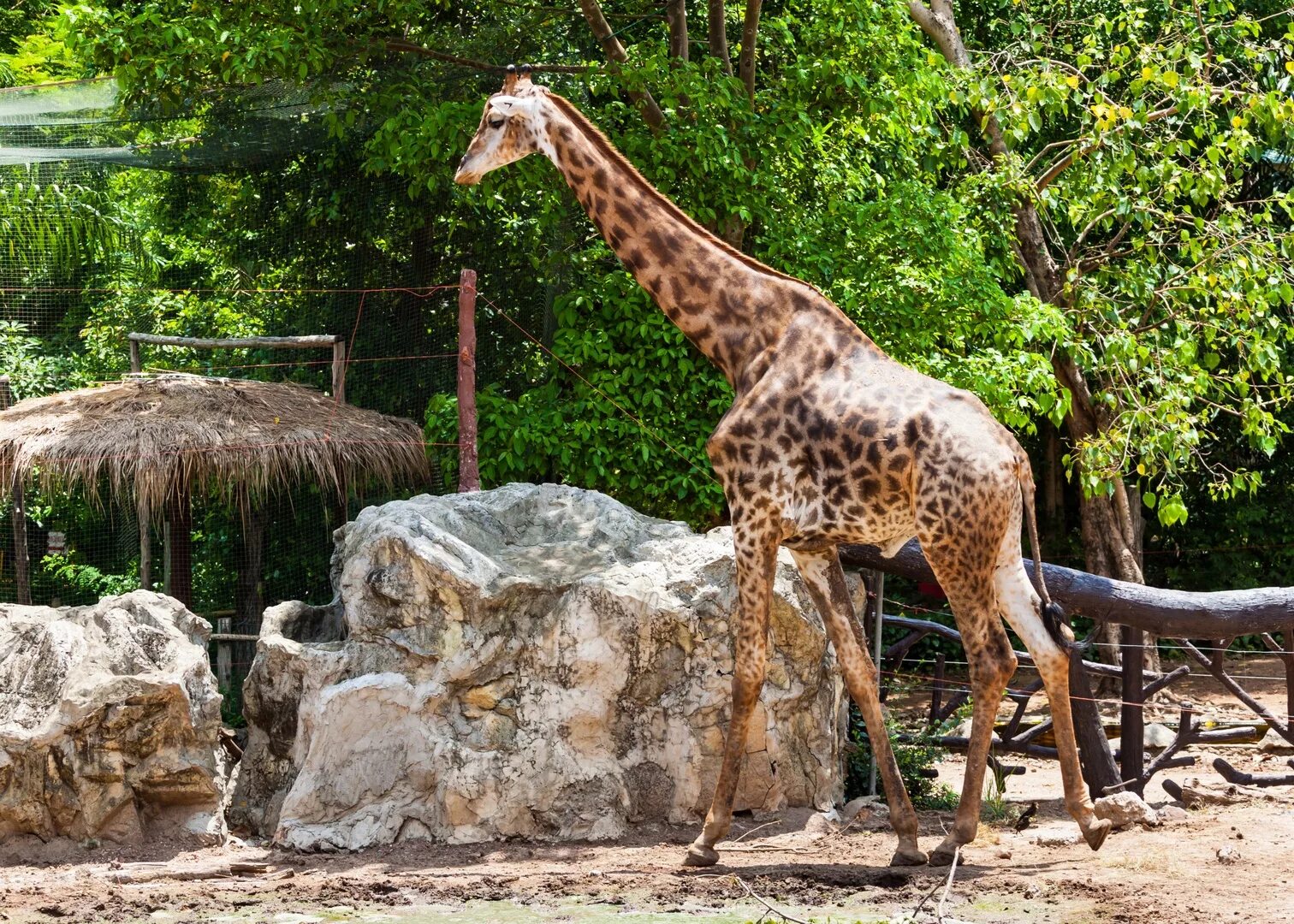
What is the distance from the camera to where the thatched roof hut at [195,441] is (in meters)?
8.86


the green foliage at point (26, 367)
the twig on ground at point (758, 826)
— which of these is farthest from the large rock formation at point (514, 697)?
the green foliage at point (26, 367)

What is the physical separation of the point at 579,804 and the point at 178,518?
473 cm

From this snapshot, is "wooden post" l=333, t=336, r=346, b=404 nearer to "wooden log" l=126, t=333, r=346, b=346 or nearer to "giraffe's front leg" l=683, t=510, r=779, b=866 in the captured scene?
"wooden log" l=126, t=333, r=346, b=346

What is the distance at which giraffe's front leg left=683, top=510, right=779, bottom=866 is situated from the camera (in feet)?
19.0

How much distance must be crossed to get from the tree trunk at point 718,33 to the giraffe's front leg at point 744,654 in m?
4.91

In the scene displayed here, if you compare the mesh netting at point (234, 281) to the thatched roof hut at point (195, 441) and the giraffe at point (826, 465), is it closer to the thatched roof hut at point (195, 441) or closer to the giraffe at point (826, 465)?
the thatched roof hut at point (195, 441)

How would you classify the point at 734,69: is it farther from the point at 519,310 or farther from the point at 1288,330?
the point at 1288,330

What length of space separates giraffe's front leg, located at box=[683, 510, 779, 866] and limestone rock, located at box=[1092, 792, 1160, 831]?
5.09ft

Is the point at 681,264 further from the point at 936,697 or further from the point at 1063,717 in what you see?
the point at 936,697

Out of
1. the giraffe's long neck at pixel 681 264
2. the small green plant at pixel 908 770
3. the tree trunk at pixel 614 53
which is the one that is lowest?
the small green plant at pixel 908 770

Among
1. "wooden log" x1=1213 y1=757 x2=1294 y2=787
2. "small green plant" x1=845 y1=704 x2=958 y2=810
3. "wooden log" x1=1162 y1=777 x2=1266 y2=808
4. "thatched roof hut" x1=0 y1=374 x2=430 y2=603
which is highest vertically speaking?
"thatched roof hut" x1=0 y1=374 x2=430 y2=603

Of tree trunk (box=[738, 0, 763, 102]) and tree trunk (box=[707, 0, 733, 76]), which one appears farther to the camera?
tree trunk (box=[707, 0, 733, 76])

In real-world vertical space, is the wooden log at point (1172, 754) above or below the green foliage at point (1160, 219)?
below

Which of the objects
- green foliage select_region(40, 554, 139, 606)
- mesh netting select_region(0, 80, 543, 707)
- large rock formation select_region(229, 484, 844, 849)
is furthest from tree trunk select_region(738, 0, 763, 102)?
green foliage select_region(40, 554, 139, 606)
